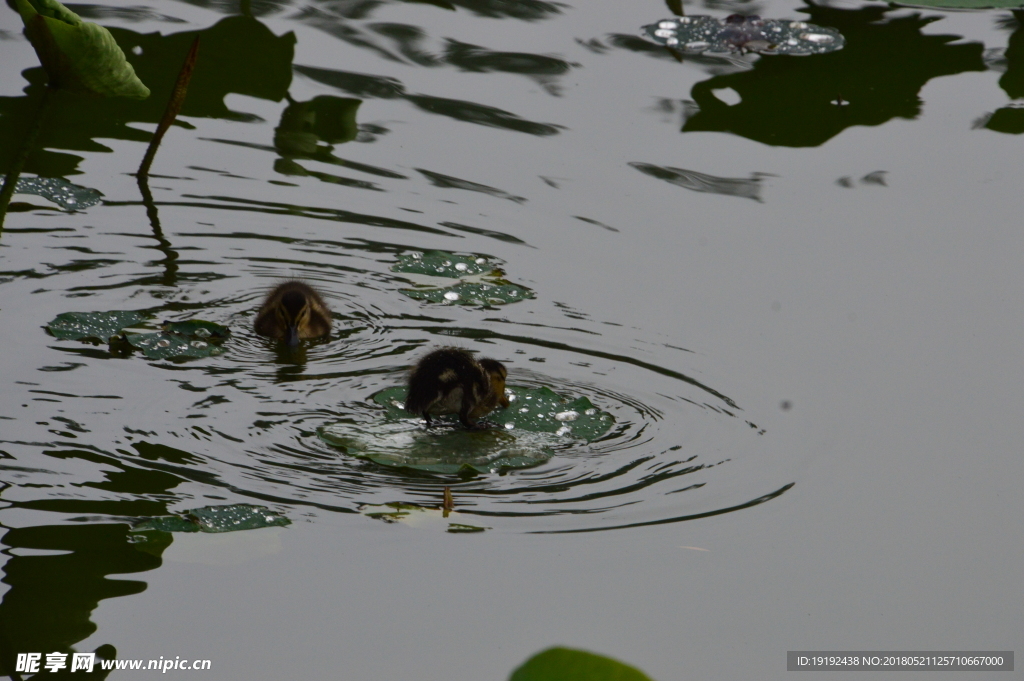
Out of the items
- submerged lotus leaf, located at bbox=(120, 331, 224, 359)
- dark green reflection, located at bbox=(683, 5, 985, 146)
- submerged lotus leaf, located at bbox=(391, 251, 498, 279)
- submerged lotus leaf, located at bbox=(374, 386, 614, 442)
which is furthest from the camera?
dark green reflection, located at bbox=(683, 5, 985, 146)

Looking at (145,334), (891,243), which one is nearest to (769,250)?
(891,243)

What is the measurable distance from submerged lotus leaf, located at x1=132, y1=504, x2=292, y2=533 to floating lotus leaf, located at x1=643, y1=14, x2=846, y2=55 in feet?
19.1

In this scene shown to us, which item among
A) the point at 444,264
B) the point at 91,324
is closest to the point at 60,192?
the point at 91,324

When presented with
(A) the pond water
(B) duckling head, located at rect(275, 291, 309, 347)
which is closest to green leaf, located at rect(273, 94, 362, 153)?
(A) the pond water

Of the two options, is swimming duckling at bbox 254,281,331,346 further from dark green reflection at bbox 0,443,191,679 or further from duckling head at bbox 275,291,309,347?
dark green reflection at bbox 0,443,191,679

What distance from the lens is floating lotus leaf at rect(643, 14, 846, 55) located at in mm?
8797

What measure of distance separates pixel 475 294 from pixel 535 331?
0.41 m

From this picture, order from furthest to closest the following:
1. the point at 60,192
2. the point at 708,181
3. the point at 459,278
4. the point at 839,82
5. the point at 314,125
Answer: the point at 839,82 < the point at 314,125 < the point at 708,181 < the point at 60,192 < the point at 459,278

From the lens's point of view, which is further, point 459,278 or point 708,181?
point 708,181

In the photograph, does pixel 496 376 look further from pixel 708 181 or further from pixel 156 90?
pixel 156 90

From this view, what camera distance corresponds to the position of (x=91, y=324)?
206 inches

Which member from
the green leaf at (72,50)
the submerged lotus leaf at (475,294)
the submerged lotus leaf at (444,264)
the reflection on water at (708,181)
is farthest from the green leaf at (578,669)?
the reflection on water at (708,181)

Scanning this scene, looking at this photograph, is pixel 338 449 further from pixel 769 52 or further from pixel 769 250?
pixel 769 52

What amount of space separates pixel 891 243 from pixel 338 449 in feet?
10.8
